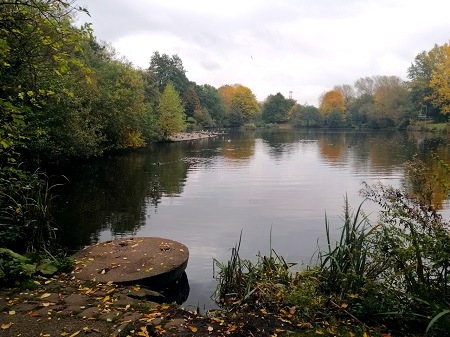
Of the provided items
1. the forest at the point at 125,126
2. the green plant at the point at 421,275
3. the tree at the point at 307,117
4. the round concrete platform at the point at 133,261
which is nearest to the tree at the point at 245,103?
the forest at the point at 125,126

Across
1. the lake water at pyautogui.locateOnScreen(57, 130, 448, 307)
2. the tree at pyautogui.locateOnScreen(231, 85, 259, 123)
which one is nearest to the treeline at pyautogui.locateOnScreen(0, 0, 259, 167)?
the lake water at pyautogui.locateOnScreen(57, 130, 448, 307)

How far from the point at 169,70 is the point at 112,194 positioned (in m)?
64.3

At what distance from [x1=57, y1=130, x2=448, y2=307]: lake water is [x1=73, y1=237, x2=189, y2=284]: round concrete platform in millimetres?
621

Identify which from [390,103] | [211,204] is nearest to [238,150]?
[211,204]

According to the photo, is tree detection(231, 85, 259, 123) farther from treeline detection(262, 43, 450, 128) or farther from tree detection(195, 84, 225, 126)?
tree detection(195, 84, 225, 126)

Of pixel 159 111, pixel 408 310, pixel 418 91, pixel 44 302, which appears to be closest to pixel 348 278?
pixel 408 310

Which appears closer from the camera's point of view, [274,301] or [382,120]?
[274,301]

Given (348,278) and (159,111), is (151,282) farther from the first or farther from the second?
(159,111)

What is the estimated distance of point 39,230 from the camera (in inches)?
286

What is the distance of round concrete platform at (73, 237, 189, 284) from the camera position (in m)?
6.54

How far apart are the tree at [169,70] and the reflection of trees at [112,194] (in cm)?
5111

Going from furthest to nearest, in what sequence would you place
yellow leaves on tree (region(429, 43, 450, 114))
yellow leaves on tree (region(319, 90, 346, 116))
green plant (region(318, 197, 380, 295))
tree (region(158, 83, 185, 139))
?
yellow leaves on tree (region(319, 90, 346, 116)), yellow leaves on tree (region(429, 43, 450, 114)), tree (region(158, 83, 185, 139)), green plant (region(318, 197, 380, 295))

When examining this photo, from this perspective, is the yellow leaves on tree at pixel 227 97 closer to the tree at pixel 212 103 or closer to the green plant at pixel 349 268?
the tree at pixel 212 103

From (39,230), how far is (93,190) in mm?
9413
